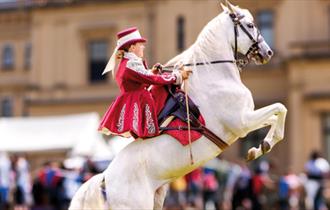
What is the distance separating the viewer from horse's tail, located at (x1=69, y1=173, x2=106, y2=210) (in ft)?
26.1

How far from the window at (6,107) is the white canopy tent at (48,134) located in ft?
59.9

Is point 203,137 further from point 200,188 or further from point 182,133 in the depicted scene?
point 200,188

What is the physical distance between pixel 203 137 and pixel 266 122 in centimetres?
64

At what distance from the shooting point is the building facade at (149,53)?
124 feet

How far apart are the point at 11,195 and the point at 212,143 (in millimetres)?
16746

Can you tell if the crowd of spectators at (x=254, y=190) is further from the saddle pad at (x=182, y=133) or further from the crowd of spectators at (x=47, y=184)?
the saddle pad at (x=182, y=133)

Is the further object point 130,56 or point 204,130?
point 130,56

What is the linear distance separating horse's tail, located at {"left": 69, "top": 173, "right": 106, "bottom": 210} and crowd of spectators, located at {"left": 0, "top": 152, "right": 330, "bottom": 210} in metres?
11.6

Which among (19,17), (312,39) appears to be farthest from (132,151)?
(19,17)

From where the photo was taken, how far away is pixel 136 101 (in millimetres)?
7902

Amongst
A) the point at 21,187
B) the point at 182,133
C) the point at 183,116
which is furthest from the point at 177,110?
the point at 21,187

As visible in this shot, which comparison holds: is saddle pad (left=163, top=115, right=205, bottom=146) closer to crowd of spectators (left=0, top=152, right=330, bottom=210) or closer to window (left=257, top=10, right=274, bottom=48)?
crowd of spectators (left=0, top=152, right=330, bottom=210)

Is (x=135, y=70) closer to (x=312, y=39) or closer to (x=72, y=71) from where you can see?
(x=312, y=39)

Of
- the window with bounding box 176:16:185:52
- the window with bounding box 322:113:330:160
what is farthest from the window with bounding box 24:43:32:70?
the window with bounding box 322:113:330:160
